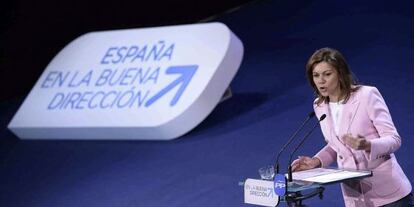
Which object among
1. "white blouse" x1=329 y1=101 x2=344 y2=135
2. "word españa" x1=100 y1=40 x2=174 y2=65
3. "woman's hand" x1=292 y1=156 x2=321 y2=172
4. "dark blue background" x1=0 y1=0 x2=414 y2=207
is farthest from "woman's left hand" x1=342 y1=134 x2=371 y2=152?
"word españa" x1=100 y1=40 x2=174 y2=65

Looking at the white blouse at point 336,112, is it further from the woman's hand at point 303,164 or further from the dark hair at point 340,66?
the woman's hand at point 303,164

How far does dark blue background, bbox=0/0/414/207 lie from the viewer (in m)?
4.57

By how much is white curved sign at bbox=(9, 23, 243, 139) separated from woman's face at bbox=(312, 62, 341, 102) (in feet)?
9.40

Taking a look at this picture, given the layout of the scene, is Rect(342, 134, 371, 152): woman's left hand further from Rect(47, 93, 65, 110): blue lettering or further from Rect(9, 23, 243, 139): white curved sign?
Rect(47, 93, 65, 110): blue lettering

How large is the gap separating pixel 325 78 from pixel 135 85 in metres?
3.37

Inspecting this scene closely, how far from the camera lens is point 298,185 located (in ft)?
7.67

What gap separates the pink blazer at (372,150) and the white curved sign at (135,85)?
2845 millimetres

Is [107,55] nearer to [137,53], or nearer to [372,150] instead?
[137,53]

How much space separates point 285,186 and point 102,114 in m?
3.48

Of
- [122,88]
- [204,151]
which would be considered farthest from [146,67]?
[204,151]

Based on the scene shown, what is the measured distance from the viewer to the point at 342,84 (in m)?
2.42

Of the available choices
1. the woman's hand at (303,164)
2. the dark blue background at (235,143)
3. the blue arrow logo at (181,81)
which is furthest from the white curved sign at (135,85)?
the woman's hand at (303,164)

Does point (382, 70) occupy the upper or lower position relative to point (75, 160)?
upper

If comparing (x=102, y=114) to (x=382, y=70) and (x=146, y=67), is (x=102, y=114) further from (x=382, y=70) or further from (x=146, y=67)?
(x=382, y=70)
